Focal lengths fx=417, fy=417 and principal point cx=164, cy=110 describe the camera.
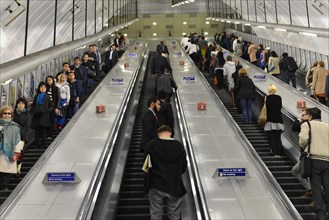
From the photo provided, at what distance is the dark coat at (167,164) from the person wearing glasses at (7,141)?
2.58 m

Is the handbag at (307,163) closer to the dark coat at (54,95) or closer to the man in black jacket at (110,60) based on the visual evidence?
the dark coat at (54,95)

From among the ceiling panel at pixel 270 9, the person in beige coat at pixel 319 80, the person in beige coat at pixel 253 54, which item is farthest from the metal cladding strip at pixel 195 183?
the ceiling panel at pixel 270 9

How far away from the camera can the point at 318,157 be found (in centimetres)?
597

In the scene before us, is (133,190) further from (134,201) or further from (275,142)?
(275,142)

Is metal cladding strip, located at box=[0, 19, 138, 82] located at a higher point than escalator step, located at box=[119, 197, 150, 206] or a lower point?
higher

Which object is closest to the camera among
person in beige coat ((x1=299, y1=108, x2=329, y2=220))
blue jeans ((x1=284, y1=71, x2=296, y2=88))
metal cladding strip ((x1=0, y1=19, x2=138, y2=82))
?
metal cladding strip ((x1=0, y1=19, x2=138, y2=82))

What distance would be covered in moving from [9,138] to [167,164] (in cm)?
286

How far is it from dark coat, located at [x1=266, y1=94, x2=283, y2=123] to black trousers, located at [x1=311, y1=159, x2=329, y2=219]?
2564 mm

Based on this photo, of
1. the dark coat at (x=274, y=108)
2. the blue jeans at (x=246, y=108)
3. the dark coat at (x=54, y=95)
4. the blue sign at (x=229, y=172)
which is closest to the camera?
the blue sign at (x=229, y=172)

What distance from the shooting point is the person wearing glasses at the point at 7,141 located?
668cm

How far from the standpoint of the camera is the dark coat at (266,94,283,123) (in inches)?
335

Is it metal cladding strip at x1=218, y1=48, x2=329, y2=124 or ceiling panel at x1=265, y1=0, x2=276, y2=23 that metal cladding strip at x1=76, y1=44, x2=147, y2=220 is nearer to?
metal cladding strip at x1=218, y1=48, x2=329, y2=124

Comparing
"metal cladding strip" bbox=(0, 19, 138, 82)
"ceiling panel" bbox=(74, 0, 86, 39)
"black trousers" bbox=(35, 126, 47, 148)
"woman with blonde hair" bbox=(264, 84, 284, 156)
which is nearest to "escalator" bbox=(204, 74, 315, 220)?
"woman with blonde hair" bbox=(264, 84, 284, 156)

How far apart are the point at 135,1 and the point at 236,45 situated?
74.0 ft
